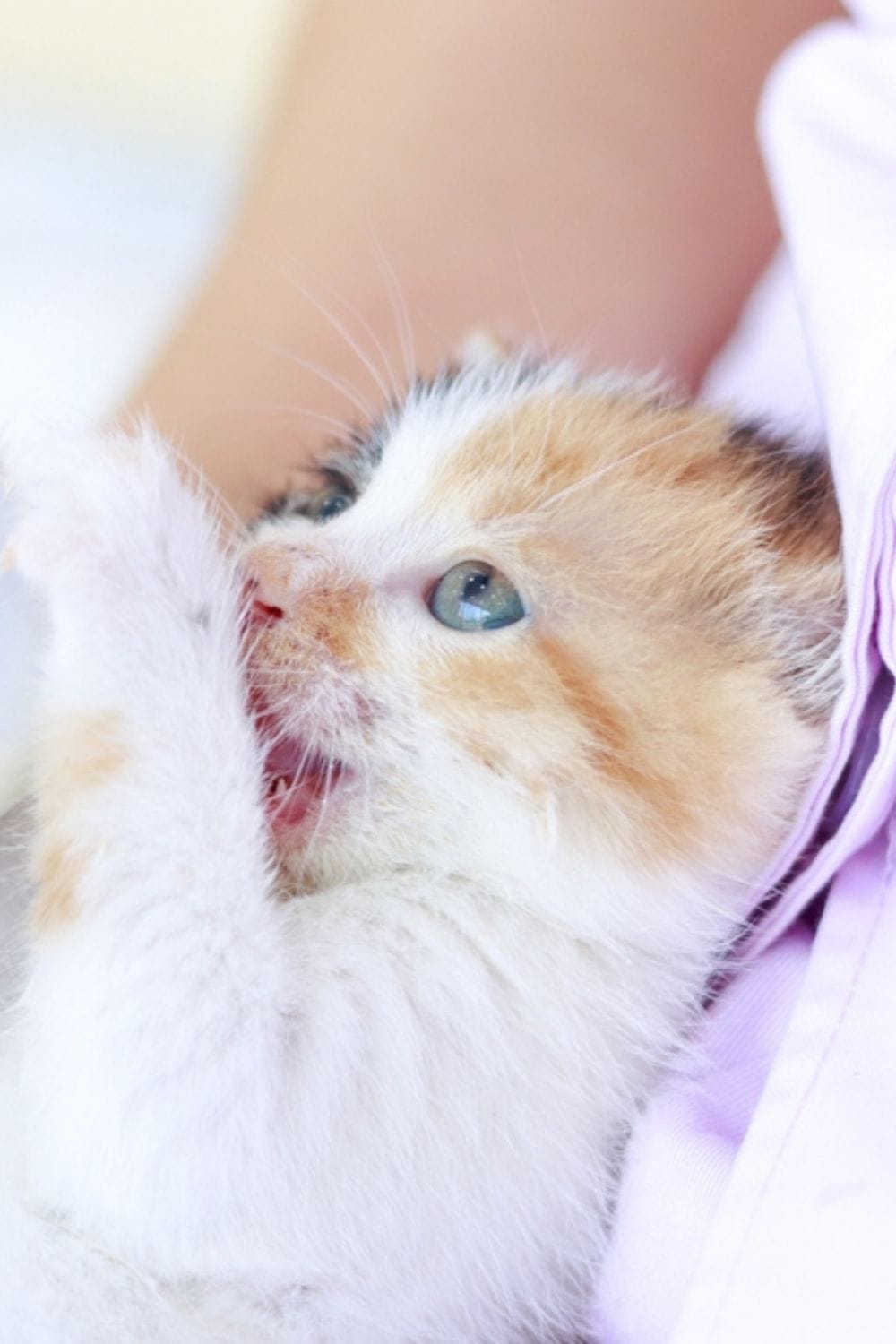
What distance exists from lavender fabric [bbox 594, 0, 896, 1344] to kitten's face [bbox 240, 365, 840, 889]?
58mm

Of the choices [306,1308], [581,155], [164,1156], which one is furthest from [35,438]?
[581,155]

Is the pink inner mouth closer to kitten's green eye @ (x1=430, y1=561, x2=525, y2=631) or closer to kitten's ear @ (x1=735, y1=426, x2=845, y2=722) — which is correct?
kitten's green eye @ (x1=430, y1=561, x2=525, y2=631)

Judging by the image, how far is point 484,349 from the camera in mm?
1146

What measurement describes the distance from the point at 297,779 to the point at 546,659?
184mm

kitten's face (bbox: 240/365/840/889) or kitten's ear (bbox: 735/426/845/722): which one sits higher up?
kitten's ear (bbox: 735/426/845/722)

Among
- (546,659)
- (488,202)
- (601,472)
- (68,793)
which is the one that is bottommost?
(68,793)

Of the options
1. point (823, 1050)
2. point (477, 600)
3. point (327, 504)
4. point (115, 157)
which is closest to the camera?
point (823, 1050)

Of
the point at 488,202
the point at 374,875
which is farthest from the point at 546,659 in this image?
the point at 488,202

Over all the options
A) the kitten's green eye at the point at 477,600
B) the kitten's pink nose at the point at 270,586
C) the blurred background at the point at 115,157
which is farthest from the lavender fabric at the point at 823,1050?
the blurred background at the point at 115,157

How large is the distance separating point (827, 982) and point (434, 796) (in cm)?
26

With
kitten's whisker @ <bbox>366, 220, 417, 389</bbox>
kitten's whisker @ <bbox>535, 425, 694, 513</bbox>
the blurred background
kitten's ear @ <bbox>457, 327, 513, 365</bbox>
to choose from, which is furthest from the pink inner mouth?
the blurred background

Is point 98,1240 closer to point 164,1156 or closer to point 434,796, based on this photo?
point 164,1156

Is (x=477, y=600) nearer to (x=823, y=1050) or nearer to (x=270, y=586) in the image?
(x=270, y=586)

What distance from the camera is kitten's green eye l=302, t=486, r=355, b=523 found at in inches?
40.6
